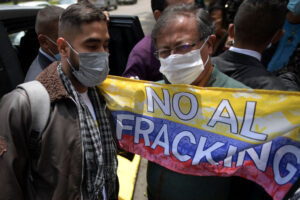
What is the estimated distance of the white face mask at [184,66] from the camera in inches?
60.3

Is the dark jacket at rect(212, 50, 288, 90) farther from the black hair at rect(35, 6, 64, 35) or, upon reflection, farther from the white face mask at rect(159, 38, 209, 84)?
the black hair at rect(35, 6, 64, 35)

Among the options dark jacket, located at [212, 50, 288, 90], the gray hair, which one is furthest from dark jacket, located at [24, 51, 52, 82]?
dark jacket, located at [212, 50, 288, 90]

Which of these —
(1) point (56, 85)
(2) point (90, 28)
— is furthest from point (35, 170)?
(2) point (90, 28)

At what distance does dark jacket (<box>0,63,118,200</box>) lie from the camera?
3.90ft

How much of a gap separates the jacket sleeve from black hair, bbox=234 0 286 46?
1616 mm

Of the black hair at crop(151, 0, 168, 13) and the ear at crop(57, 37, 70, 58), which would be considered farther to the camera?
the black hair at crop(151, 0, 168, 13)

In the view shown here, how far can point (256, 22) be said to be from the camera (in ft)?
5.87

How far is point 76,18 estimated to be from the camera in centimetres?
150

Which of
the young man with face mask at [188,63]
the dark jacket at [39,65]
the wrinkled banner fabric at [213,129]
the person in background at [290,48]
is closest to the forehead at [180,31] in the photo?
the young man with face mask at [188,63]

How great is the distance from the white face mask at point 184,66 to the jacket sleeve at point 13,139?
0.88 m

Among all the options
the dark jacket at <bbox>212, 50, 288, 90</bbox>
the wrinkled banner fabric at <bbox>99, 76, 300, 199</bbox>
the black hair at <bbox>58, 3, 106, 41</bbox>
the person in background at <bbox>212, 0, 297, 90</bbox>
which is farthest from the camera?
the person in background at <bbox>212, 0, 297, 90</bbox>

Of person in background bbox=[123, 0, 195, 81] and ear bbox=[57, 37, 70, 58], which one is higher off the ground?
ear bbox=[57, 37, 70, 58]

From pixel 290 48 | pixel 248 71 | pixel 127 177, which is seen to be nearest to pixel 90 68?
pixel 248 71

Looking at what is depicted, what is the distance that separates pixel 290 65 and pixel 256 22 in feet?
3.59
